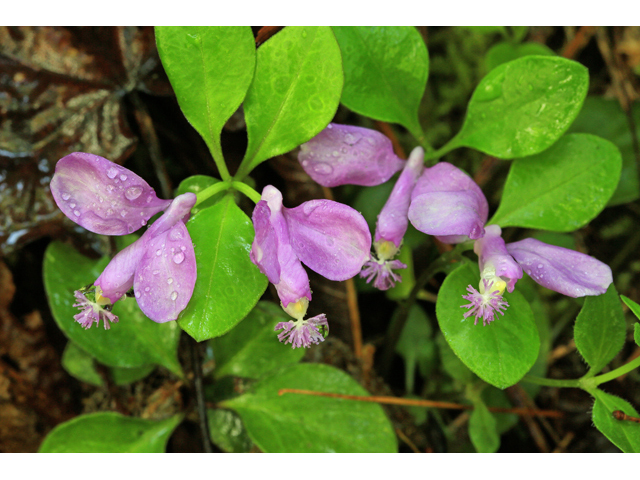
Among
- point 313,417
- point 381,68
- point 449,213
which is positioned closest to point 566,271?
point 449,213

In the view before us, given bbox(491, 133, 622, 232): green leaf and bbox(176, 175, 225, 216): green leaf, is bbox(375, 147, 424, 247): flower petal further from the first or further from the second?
bbox(176, 175, 225, 216): green leaf

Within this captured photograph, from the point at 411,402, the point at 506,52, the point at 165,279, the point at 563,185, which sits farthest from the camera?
the point at 506,52

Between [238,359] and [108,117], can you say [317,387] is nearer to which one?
[238,359]

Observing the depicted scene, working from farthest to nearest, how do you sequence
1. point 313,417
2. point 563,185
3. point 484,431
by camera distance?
point 484,431, point 313,417, point 563,185

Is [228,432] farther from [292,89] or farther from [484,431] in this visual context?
[292,89]

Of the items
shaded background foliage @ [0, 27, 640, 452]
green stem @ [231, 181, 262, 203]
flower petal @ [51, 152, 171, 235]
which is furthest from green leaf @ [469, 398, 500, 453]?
flower petal @ [51, 152, 171, 235]

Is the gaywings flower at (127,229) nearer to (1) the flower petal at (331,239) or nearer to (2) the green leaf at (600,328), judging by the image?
(1) the flower petal at (331,239)

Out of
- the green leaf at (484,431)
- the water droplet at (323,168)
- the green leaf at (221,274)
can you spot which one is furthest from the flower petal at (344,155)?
the green leaf at (484,431)
